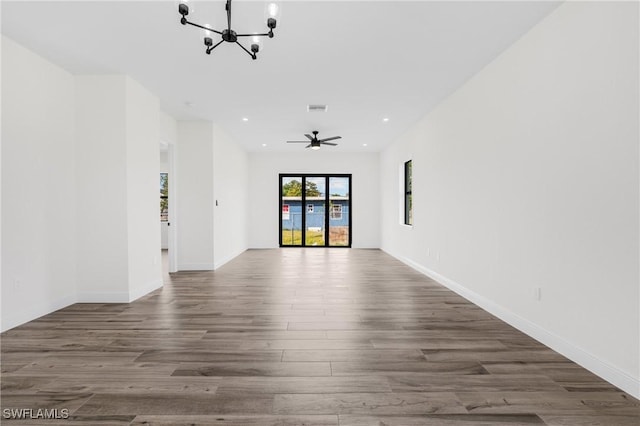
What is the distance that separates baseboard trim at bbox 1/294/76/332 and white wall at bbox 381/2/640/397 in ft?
15.6

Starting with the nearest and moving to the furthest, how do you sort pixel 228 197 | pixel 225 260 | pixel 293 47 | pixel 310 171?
pixel 293 47, pixel 225 260, pixel 228 197, pixel 310 171

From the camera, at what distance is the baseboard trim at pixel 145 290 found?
13.1ft

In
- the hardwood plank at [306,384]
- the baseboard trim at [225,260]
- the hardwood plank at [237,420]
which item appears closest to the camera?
the hardwood plank at [237,420]

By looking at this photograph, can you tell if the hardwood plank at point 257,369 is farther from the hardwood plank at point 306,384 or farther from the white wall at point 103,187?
the white wall at point 103,187

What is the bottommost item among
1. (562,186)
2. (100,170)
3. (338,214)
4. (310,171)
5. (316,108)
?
(338,214)

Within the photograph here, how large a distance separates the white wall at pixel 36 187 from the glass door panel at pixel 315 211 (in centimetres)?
629

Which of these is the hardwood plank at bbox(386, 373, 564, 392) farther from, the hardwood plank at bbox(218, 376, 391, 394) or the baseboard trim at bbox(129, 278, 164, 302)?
the baseboard trim at bbox(129, 278, 164, 302)

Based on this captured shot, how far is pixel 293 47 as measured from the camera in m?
3.19

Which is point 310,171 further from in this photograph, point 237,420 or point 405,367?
point 237,420

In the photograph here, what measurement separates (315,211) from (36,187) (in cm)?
685

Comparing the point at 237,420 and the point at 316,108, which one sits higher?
the point at 316,108

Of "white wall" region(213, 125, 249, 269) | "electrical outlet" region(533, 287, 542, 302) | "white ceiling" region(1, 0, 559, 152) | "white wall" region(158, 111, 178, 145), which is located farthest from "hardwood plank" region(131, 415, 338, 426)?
"white wall" region(158, 111, 178, 145)

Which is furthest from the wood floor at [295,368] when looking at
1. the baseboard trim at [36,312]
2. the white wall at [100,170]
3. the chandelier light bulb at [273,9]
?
the chandelier light bulb at [273,9]

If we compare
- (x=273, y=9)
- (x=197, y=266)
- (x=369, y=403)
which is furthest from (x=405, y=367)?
(x=197, y=266)
